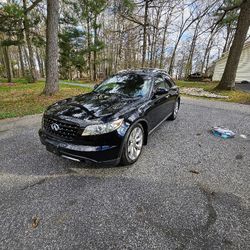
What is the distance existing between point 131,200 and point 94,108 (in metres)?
1.49

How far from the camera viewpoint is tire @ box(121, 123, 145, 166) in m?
2.59

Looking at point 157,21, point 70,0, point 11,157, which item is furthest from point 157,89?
point 157,21

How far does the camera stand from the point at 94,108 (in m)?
2.73

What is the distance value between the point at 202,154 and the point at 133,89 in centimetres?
191

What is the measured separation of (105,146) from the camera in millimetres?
2330

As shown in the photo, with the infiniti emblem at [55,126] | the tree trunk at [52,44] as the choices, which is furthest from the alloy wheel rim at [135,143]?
the tree trunk at [52,44]

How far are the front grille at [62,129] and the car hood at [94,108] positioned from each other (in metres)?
0.11

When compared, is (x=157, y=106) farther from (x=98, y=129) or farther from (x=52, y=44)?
A: (x=52, y=44)

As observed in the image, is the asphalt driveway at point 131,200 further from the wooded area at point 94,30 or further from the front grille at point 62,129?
the wooded area at point 94,30

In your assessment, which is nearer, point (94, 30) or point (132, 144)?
point (132, 144)

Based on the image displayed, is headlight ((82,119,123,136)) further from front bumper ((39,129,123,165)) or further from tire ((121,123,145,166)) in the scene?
tire ((121,123,145,166))

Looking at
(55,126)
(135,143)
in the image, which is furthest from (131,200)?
(55,126)

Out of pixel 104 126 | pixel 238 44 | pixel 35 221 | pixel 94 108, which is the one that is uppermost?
pixel 238 44

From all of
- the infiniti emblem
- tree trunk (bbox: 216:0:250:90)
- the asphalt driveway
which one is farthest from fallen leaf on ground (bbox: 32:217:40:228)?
tree trunk (bbox: 216:0:250:90)
